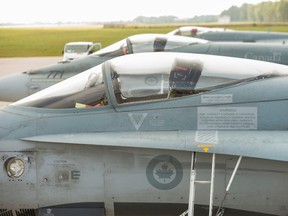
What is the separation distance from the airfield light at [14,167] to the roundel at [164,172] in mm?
1151

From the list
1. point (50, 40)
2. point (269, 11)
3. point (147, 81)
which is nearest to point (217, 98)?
point (147, 81)

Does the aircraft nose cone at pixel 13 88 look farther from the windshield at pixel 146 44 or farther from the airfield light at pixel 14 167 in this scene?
the airfield light at pixel 14 167

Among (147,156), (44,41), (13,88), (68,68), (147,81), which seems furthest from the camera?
(44,41)

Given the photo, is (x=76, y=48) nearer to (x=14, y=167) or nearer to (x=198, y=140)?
(x=14, y=167)

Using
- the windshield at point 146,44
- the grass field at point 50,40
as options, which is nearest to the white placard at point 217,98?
the windshield at point 146,44

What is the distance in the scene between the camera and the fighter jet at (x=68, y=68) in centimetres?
869

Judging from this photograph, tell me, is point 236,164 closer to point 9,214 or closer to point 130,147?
point 130,147

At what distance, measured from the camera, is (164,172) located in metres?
3.68

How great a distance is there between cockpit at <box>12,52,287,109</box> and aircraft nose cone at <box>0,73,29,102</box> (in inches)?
181

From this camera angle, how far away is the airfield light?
371cm

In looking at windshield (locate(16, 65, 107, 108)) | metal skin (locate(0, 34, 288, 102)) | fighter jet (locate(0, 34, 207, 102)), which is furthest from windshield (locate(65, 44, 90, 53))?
windshield (locate(16, 65, 107, 108))

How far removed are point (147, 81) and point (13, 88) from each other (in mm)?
5410

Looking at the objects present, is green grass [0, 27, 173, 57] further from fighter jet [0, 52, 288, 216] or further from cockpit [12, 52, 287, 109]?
fighter jet [0, 52, 288, 216]

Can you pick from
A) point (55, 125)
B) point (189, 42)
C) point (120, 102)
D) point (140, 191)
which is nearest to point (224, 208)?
point (140, 191)
